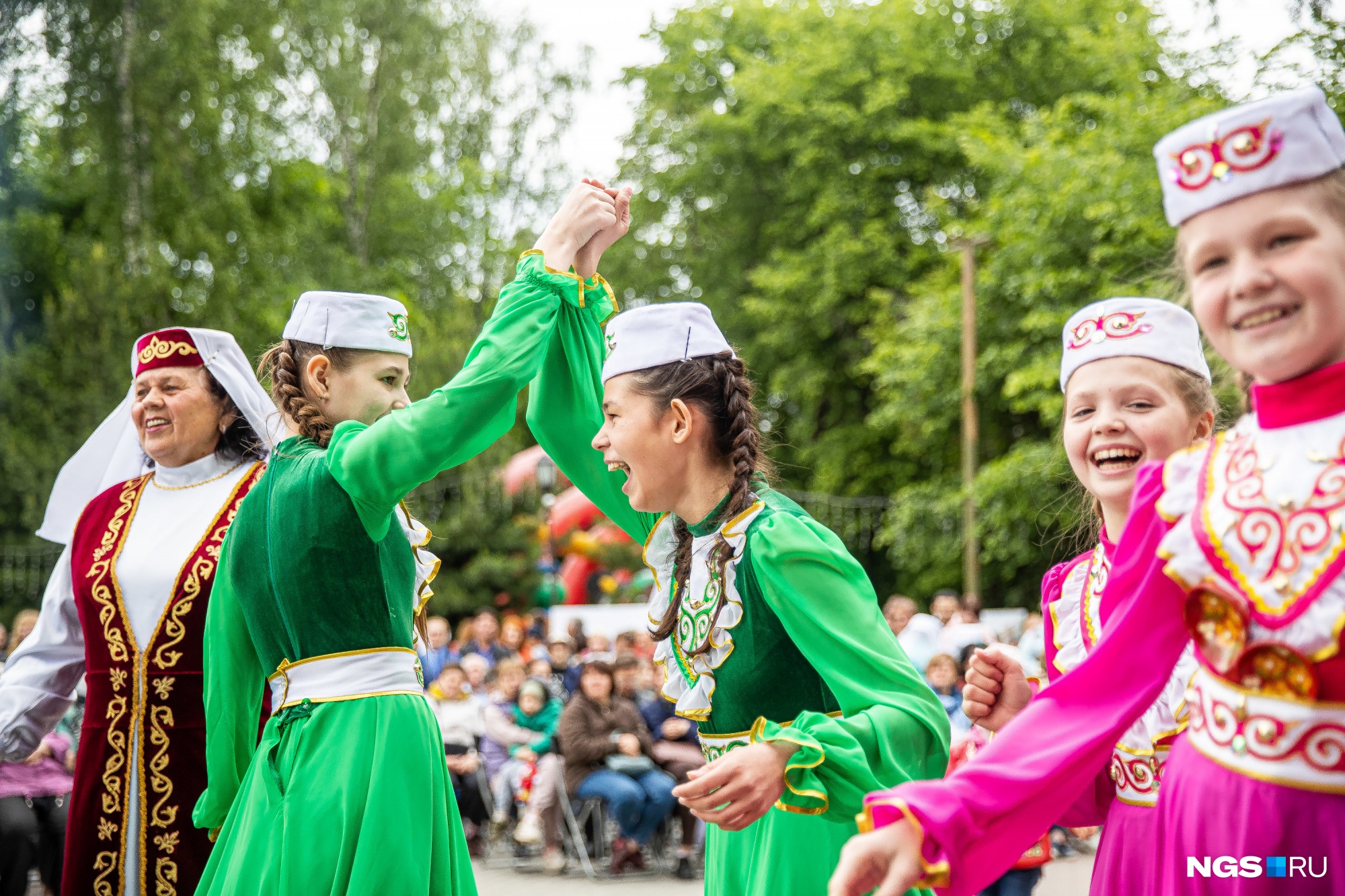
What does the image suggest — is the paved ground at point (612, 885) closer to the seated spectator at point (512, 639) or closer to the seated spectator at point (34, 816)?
the seated spectator at point (34, 816)

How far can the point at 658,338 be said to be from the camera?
272 centimetres

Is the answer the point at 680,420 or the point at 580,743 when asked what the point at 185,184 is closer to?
the point at 580,743

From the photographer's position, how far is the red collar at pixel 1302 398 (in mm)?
1588

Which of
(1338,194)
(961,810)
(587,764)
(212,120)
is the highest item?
(212,120)

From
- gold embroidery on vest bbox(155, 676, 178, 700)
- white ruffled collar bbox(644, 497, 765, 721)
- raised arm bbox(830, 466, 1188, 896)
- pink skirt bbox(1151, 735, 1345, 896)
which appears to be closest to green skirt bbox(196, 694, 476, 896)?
white ruffled collar bbox(644, 497, 765, 721)

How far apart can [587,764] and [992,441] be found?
13.2 metres

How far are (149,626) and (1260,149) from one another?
10.4 ft

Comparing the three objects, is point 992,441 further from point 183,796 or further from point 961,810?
point 961,810

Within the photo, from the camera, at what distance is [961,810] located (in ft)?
5.23

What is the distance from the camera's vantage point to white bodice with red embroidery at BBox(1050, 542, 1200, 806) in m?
2.33

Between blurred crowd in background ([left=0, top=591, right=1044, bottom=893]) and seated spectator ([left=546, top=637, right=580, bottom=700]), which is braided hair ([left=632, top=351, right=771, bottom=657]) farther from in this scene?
seated spectator ([left=546, top=637, right=580, bottom=700])

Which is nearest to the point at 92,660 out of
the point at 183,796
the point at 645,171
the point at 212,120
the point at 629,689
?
the point at 183,796

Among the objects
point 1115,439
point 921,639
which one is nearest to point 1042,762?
point 1115,439

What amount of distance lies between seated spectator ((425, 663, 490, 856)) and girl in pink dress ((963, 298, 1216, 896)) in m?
7.47
